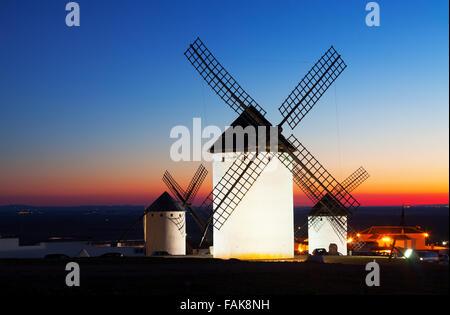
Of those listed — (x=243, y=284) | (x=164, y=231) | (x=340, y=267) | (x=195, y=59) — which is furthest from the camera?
(x=164, y=231)

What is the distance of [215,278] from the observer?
19594 mm

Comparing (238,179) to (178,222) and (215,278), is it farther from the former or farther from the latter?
(178,222)

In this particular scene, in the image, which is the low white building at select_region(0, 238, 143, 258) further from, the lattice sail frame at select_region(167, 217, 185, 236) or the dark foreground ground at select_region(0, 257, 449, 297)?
the dark foreground ground at select_region(0, 257, 449, 297)

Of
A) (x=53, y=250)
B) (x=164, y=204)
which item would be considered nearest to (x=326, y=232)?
(x=164, y=204)

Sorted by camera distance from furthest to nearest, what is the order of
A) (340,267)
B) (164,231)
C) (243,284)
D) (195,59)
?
(164,231) → (195,59) → (340,267) → (243,284)

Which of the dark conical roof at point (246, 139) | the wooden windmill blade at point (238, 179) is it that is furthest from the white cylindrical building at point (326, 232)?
the wooden windmill blade at point (238, 179)

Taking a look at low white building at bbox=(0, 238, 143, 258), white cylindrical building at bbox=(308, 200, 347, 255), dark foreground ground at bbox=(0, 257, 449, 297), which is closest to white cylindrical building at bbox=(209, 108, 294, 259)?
dark foreground ground at bbox=(0, 257, 449, 297)

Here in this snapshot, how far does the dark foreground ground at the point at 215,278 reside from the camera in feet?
55.6

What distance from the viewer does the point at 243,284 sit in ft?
59.7

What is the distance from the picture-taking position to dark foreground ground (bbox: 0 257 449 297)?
55.6ft
